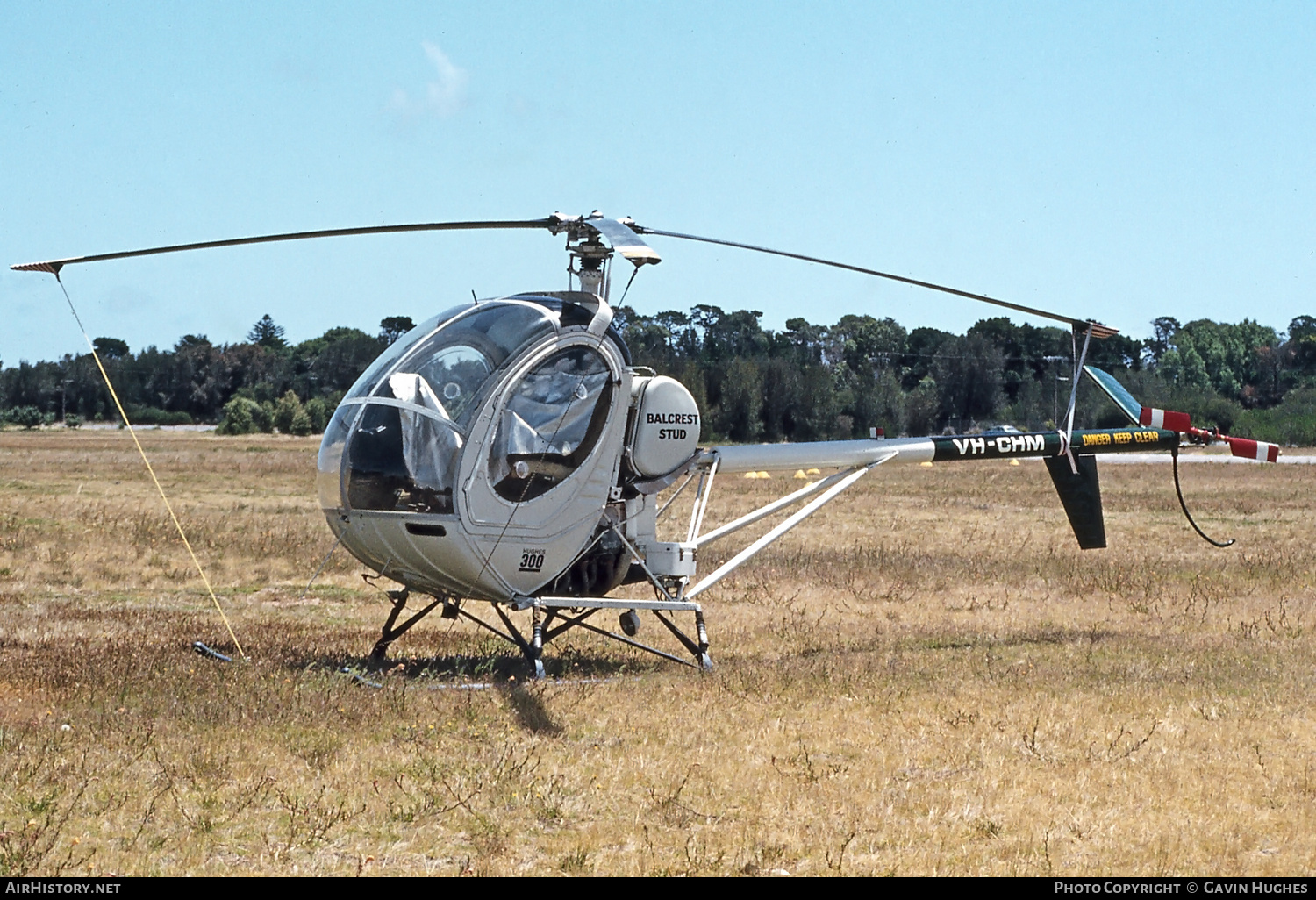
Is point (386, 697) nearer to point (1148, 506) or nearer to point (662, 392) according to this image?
point (662, 392)

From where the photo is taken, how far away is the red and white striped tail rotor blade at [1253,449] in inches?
559

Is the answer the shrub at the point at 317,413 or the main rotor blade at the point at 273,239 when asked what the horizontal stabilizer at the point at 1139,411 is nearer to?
the main rotor blade at the point at 273,239

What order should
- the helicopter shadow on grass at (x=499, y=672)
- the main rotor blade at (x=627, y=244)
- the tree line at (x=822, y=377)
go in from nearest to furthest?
the main rotor blade at (x=627, y=244)
the helicopter shadow on grass at (x=499, y=672)
the tree line at (x=822, y=377)

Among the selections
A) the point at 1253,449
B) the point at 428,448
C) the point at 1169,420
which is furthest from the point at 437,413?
the point at 1253,449

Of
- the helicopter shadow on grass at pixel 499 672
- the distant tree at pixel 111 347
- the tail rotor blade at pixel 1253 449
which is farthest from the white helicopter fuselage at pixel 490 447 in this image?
the distant tree at pixel 111 347

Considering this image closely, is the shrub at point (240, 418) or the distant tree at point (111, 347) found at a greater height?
the distant tree at point (111, 347)

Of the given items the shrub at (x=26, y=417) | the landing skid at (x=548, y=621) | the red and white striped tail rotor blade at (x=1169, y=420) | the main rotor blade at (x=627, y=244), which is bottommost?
the shrub at (x=26, y=417)

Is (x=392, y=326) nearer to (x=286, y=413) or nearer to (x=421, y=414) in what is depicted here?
(x=286, y=413)

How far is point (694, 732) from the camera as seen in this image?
8.79 m

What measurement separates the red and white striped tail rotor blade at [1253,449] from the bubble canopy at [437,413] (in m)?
7.78

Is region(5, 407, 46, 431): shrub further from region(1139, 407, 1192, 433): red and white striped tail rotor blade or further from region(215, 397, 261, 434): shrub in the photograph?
region(1139, 407, 1192, 433): red and white striped tail rotor blade
